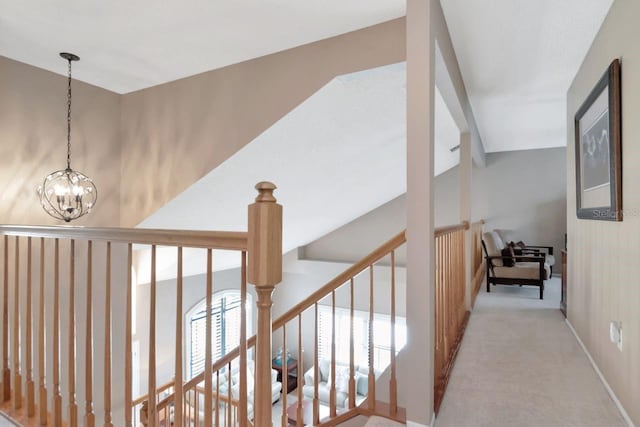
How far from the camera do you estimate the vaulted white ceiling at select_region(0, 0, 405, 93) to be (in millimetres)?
2276

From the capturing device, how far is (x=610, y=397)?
6.82ft

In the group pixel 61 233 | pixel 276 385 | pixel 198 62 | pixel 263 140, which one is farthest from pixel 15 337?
pixel 276 385

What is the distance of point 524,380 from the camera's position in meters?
2.34

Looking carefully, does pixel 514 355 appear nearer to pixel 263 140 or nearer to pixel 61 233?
pixel 263 140

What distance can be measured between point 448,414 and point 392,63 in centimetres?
216

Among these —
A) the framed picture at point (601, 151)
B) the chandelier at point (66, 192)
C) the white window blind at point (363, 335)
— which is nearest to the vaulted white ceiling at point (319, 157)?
the chandelier at point (66, 192)

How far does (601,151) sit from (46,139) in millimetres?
4397

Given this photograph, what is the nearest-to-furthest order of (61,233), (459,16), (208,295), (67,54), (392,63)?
(208,295) → (61,233) → (459,16) → (392,63) → (67,54)

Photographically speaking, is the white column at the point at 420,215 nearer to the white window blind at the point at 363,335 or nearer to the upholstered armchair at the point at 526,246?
the upholstered armchair at the point at 526,246

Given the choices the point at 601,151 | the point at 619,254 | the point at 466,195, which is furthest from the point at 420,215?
the point at 466,195

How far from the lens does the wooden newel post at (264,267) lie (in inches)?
40.4

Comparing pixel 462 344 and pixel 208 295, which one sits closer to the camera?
pixel 208 295

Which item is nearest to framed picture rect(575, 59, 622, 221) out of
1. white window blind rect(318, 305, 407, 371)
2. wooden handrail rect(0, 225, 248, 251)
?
wooden handrail rect(0, 225, 248, 251)

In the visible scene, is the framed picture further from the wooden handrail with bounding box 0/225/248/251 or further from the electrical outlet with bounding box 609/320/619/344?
the wooden handrail with bounding box 0/225/248/251
